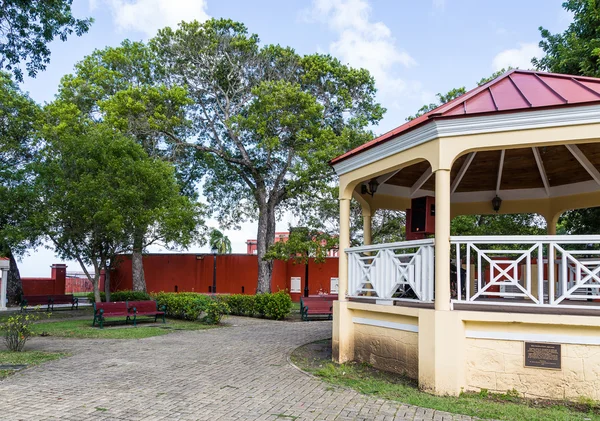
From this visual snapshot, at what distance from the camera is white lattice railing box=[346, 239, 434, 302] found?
7.80m

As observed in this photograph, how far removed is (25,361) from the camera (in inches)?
368

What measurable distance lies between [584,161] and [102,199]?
13052 millimetres

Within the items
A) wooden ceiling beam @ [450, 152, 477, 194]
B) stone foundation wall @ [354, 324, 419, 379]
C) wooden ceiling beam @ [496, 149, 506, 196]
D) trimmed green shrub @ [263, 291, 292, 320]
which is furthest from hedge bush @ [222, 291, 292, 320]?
stone foundation wall @ [354, 324, 419, 379]

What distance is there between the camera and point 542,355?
22.6 ft

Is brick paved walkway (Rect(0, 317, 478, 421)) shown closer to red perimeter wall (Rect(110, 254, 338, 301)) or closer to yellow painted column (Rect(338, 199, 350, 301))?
yellow painted column (Rect(338, 199, 350, 301))

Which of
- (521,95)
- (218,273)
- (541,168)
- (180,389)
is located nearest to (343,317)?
(180,389)

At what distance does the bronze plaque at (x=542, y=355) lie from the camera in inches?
269

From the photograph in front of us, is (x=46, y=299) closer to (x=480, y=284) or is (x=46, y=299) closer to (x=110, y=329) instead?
(x=110, y=329)

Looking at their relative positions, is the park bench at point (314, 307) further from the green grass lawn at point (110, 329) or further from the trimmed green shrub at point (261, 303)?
the green grass lawn at point (110, 329)

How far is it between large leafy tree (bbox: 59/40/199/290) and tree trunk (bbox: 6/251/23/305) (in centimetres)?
563

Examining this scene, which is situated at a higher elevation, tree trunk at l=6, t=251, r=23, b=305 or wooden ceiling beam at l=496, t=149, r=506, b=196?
wooden ceiling beam at l=496, t=149, r=506, b=196

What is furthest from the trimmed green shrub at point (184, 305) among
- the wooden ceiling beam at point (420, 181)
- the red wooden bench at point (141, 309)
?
the wooden ceiling beam at point (420, 181)

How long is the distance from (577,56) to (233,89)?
16.2m

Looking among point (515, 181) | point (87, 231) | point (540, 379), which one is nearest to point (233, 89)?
point (87, 231)
